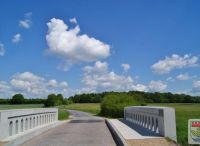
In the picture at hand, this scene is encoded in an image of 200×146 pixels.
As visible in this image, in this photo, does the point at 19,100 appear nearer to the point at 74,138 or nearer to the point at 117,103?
the point at 117,103

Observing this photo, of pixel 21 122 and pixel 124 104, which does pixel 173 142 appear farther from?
pixel 124 104

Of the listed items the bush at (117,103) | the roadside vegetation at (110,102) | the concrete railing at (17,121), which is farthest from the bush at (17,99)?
the concrete railing at (17,121)

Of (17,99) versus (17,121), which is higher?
(17,99)

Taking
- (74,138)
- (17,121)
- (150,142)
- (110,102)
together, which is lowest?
(74,138)

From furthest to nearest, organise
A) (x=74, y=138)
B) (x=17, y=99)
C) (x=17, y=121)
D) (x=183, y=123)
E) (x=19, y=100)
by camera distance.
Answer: (x=17, y=99) → (x=19, y=100) → (x=183, y=123) → (x=17, y=121) → (x=74, y=138)

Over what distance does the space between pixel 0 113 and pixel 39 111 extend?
1006 cm

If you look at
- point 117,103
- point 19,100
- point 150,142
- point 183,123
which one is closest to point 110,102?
point 117,103

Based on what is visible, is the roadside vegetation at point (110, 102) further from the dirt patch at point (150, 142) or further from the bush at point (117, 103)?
the dirt patch at point (150, 142)

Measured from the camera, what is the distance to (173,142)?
43.6ft

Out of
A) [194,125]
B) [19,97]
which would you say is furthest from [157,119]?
[19,97]

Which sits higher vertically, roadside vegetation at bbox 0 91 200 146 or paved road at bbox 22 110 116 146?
roadside vegetation at bbox 0 91 200 146

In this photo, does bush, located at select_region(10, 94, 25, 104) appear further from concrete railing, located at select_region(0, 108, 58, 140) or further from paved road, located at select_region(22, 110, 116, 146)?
paved road, located at select_region(22, 110, 116, 146)

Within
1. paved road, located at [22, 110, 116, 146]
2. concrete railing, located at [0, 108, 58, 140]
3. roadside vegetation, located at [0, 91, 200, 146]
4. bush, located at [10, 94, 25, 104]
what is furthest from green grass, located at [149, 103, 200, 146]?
bush, located at [10, 94, 25, 104]

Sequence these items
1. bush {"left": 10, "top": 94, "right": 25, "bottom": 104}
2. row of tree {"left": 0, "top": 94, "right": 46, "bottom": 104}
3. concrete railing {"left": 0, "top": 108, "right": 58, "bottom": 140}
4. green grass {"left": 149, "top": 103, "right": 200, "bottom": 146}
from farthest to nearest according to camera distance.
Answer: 1. bush {"left": 10, "top": 94, "right": 25, "bottom": 104}
2. row of tree {"left": 0, "top": 94, "right": 46, "bottom": 104}
3. concrete railing {"left": 0, "top": 108, "right": 58, "bottom": 140}
4. green grass {"left": 149, "top": 103, "right": 200, "bottom": 146}
